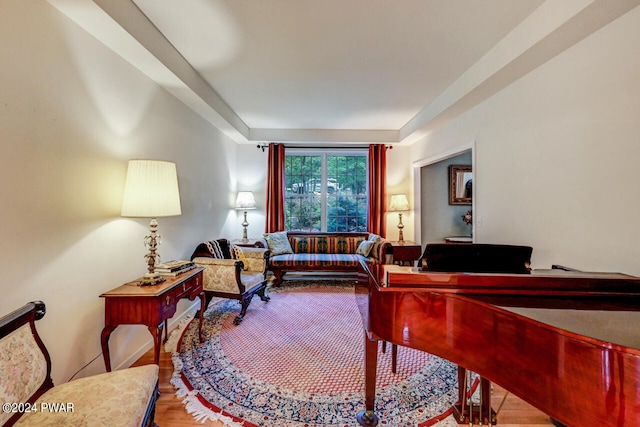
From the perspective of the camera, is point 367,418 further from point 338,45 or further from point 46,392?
point 338,45

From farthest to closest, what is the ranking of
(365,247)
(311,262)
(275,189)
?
(275,189), (365,247), (311,262)

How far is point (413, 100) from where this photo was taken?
11.4 ft

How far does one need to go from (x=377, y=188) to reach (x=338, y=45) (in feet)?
10.4

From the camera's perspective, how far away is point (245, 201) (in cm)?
476

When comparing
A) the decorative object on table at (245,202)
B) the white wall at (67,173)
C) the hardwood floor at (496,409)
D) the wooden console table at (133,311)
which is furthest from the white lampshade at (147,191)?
the decorative object on table at (245,202)

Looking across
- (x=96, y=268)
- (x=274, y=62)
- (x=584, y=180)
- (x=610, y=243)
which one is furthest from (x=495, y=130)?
(x=96, y=268)

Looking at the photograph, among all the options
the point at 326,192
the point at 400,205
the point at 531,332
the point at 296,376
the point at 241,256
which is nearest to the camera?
the point at 531,332

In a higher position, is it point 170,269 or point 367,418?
point 170,269

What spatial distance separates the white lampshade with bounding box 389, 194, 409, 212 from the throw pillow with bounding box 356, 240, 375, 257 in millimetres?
863

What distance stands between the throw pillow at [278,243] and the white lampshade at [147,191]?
105 inches

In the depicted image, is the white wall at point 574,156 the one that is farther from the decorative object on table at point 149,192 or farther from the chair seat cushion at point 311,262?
the decorative object on table at point 149,192

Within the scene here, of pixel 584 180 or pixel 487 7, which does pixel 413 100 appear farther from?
pixel 584 180

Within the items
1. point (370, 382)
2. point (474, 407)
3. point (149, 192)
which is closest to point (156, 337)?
point (149, 192)

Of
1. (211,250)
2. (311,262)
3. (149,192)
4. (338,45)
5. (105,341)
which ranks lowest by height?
(105,341)
